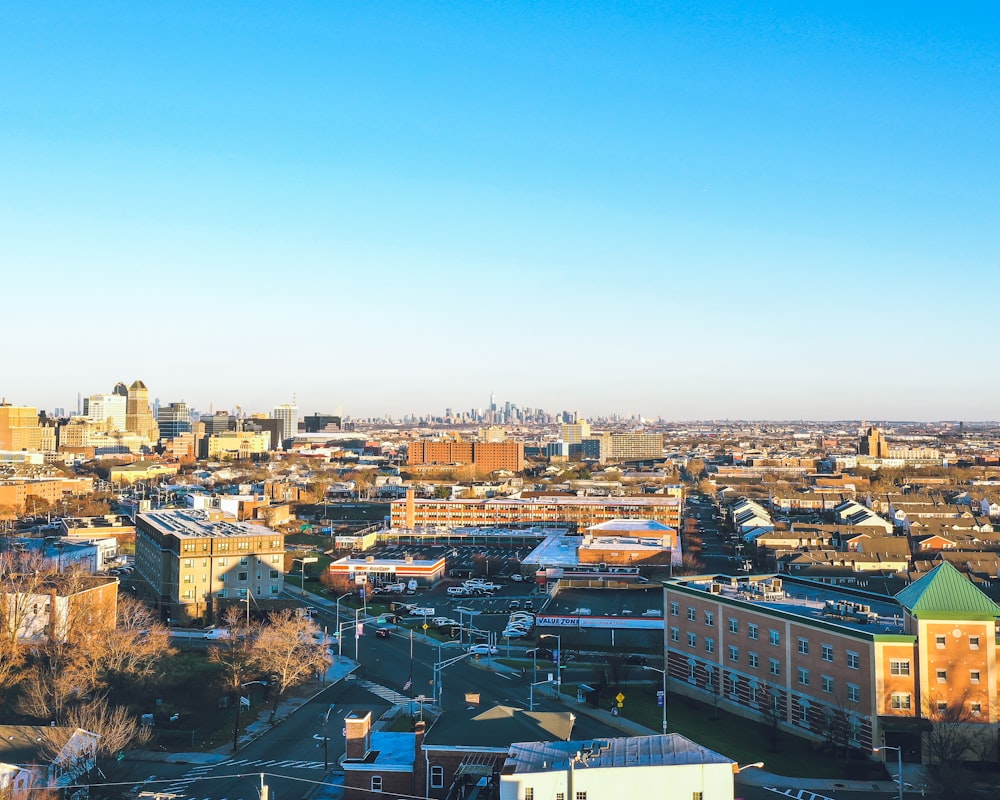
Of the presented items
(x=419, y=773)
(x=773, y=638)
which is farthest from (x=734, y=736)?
(x=419, y=773)

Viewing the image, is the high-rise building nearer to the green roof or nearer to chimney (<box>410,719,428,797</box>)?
the green roof

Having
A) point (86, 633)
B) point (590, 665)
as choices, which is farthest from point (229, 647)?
point (590, 665)

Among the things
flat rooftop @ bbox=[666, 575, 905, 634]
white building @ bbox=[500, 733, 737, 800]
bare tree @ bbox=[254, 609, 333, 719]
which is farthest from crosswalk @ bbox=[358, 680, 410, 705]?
white building @ bbox=[500, 733, 737, 800]

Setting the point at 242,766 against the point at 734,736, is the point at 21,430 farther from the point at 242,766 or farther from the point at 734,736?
the point at 734,736

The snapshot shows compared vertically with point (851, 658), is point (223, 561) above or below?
below

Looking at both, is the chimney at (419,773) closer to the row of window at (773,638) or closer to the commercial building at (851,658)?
the commercial building at (851,658)
